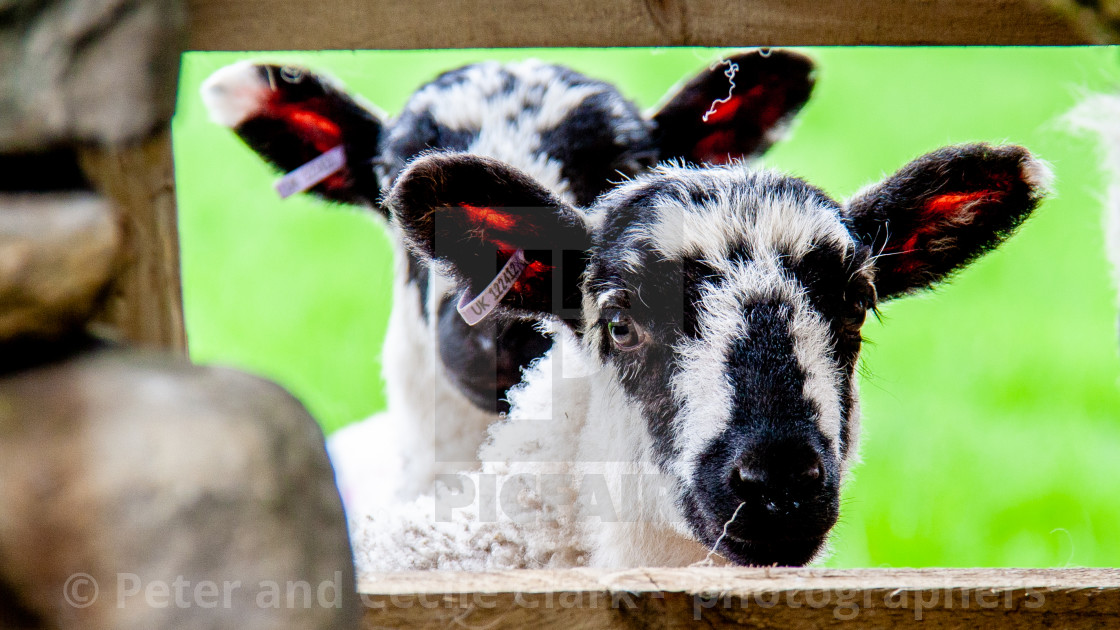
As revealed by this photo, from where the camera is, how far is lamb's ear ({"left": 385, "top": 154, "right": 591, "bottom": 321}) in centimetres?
227

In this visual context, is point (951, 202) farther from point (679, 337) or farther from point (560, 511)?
point (560, 511)

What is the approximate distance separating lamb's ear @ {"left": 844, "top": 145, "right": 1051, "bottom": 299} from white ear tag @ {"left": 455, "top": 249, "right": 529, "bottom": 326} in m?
0.89

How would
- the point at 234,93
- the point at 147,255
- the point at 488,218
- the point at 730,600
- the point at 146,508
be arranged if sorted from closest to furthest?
the point at 146,508 → the point at 147,255 → the point at 730,600 → the point at 488,218 → the point at 234,93

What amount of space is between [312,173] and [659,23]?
1.89 m

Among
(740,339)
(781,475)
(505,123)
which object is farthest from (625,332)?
(505,123)

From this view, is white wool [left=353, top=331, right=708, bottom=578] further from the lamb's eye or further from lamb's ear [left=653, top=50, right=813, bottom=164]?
lamb's ear [left=653, top=50, right=813, bottom=164]

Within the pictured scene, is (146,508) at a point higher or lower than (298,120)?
higher

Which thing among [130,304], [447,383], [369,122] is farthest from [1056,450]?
[130,304]

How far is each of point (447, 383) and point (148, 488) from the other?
8.63 feet

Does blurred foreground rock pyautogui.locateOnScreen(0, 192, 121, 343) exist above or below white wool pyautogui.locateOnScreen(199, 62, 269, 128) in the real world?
above

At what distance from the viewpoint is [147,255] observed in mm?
1215

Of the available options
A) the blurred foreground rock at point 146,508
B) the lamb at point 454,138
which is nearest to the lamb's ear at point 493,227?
the lamb at point 454,138

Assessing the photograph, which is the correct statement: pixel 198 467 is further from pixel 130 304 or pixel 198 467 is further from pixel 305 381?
pixel 305 381

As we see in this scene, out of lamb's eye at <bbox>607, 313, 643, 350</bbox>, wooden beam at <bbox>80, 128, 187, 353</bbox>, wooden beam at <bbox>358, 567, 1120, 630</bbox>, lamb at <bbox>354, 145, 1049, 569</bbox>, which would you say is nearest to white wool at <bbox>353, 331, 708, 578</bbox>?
lamb at <bbox>354, 145, 1049, 569</bbox>
